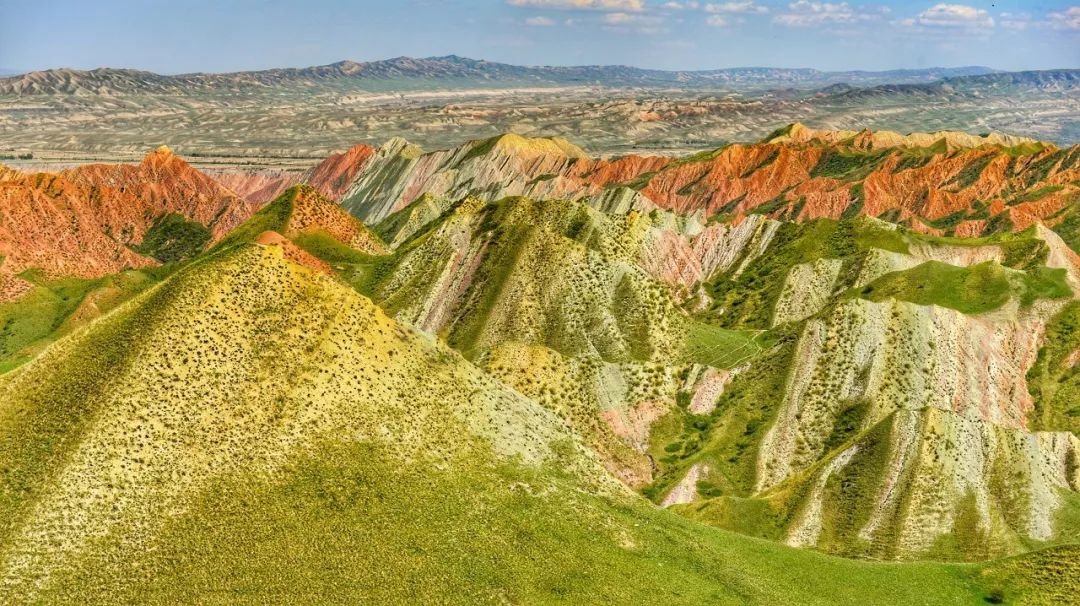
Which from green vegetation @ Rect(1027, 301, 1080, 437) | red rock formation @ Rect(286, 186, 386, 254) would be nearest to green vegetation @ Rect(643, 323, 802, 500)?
green vegetation @ Rect(1027, 301, 1080, 437)

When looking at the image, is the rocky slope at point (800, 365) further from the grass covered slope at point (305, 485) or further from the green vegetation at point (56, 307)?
the green vegetation at point (56, 307)

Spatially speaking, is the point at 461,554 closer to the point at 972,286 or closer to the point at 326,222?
the point at 972,286

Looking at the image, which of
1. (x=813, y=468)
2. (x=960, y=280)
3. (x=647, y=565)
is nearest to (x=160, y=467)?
(x=647, y=565)

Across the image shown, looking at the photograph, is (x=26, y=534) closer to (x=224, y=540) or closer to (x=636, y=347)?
(x=224, y=540)

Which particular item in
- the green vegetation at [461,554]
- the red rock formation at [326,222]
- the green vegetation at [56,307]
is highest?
the red rock formation at [326,222]

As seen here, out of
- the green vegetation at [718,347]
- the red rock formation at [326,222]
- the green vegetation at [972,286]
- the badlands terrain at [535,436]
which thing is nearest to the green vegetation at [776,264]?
the badlands terrain at [535,436]

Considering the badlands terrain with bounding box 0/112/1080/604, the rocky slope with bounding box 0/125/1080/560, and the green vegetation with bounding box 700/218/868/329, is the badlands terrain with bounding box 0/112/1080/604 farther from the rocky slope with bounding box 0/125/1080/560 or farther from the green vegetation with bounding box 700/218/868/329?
the green vegetation with bounding box 700/218/868/329
